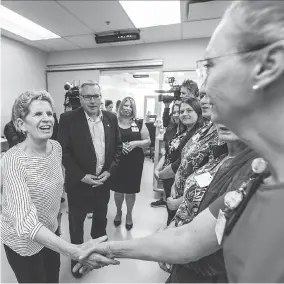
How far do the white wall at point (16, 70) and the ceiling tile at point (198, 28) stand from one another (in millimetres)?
3588

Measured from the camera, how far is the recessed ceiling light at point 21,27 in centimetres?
330

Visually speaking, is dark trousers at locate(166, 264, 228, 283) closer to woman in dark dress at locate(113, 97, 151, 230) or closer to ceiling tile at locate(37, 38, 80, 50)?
woman in dark dress at locate(113, 97, 151, 230)

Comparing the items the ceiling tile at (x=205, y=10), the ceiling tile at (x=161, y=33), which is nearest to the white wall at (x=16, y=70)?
the ceiling tile at (x=161, y=33)

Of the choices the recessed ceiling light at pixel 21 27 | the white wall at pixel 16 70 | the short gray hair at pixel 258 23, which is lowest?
the short gray hair at pixel 258 23

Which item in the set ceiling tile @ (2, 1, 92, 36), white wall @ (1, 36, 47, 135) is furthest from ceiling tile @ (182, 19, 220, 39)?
white wall @ (1, 36, 47, 135)

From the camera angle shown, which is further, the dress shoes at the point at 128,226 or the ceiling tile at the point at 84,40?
the ceiling tile at the point at 84,40

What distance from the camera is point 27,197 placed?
932 millimetres

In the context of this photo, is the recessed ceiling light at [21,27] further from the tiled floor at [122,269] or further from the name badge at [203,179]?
the name badge at [203,179]

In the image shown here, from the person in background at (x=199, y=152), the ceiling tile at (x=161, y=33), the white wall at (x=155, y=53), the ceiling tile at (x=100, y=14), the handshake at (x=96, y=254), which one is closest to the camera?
the handshake at (x=96, y=254)

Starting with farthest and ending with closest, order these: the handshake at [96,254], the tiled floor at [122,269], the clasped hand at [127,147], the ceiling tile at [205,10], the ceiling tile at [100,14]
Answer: the ceiling tile at [100,14] → the ceiling tile at [205,10] → the clasped hand at [127,147] → the tiled floor at [122,269] → the handshake at [96,254]

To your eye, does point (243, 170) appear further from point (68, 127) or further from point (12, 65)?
point (12, 65)

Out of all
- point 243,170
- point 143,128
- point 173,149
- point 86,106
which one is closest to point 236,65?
point 243,170

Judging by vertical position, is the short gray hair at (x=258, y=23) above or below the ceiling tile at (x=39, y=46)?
below

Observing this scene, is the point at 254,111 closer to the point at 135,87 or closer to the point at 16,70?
the point at 16,70
